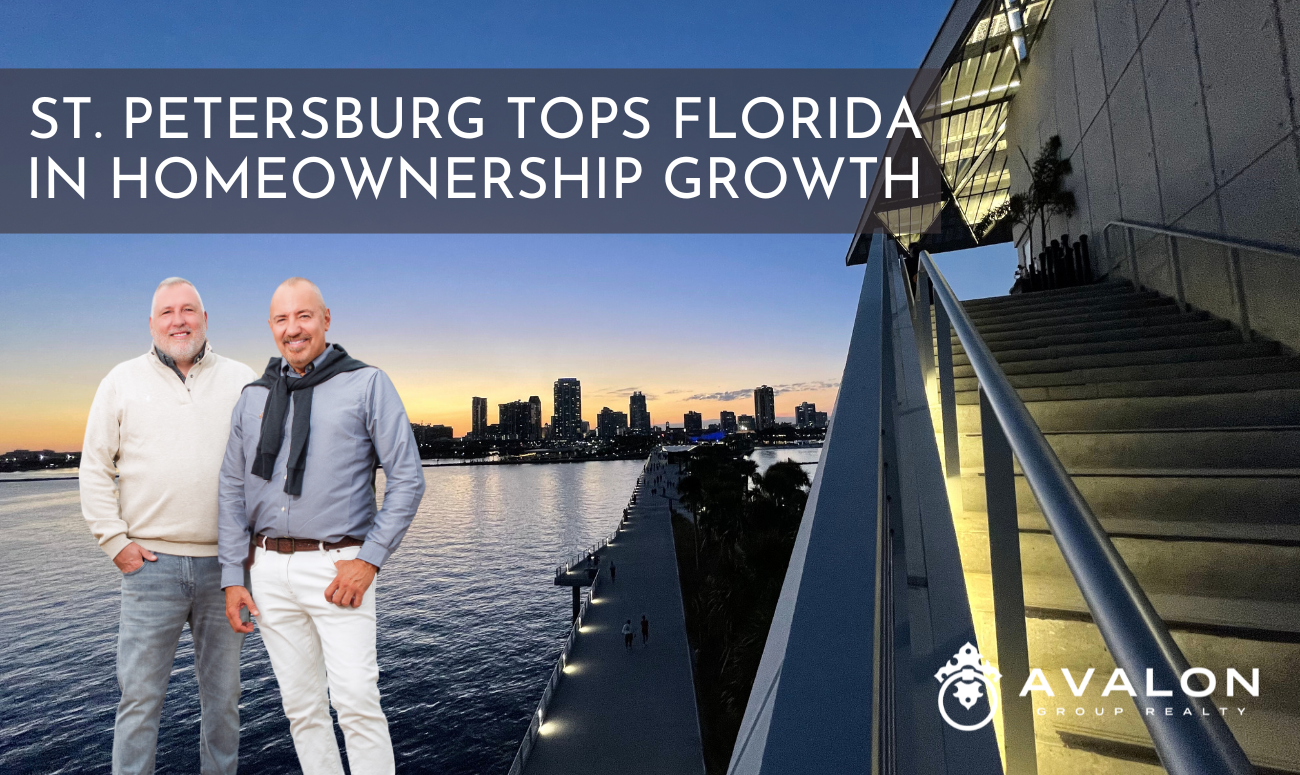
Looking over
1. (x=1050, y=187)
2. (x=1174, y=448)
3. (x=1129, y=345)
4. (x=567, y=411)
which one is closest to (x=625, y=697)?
(x=1050, y=187)

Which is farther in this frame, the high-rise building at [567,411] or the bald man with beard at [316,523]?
the high-rise building at [567,411]

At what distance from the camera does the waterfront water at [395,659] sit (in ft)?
76.6

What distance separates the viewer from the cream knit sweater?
86.3 inches

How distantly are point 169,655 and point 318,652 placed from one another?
68 centimetres

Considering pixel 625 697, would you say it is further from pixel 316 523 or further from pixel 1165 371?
pixel 316 523

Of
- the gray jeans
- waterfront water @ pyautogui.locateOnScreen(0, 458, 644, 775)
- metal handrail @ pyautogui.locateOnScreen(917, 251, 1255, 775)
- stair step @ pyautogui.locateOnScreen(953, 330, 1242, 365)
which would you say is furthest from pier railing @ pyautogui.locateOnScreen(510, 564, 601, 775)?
metal handrail @ pyautogui.locateOnScreen(917, 251, 1255, 775)

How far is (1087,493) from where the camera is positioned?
8.75ft

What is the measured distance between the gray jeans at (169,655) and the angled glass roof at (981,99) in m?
12.5

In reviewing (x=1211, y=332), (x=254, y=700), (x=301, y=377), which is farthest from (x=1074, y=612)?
(x=254, y=700)

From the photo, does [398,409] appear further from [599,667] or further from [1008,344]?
[599,667]

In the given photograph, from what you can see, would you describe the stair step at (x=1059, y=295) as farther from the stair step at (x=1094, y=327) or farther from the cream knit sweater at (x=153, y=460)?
the cream knit sweater at (x=153, y=460)

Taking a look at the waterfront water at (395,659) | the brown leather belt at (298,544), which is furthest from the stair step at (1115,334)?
the waterfront water at (395,659)

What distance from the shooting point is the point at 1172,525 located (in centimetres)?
235

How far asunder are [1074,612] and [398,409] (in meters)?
2.41
